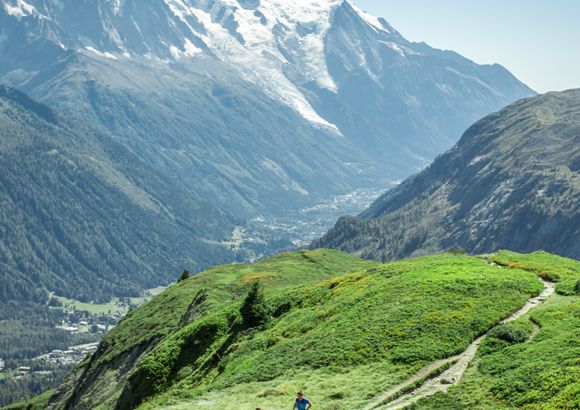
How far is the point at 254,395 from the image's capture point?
39062mm

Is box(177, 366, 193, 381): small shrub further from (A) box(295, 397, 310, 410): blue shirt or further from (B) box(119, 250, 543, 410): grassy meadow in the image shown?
(A) box(295, 397, 310, 410): blue shirt

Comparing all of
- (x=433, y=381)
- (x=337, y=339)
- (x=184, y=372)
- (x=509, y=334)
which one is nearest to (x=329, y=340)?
(x=337, y=339)

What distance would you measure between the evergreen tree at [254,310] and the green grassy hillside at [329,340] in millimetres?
967

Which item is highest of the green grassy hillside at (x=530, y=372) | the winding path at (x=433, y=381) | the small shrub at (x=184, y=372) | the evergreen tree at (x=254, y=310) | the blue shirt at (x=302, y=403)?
the green grassy hillside at (x=530, y=372)

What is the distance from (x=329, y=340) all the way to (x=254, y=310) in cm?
1358

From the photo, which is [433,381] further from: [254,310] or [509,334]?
[254,310]

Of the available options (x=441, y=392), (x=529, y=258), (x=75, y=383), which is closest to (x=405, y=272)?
(x=529, y=258)

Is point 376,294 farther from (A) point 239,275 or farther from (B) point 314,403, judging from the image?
(A) point 239,275

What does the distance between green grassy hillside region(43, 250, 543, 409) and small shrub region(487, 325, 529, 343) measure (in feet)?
7.38

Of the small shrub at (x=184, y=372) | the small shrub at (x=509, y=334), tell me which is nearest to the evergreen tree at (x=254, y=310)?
the small shrub at (x=184, y=372)

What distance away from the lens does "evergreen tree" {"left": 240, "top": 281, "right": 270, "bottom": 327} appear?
56.2m

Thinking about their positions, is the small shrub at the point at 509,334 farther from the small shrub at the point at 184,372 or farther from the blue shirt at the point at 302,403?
the small shrub at the point at 184,372

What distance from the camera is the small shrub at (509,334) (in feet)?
126

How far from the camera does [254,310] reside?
56062mm
